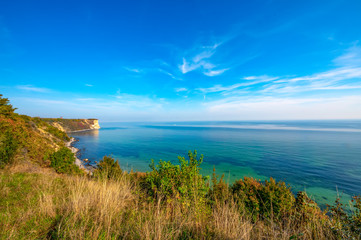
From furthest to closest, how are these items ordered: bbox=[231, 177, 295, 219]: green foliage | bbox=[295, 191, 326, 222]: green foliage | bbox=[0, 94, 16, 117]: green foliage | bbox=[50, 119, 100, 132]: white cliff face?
bbox=[50, 119, 100, 132]: white cliff face < bbox=[0, 94, 16, 117]: green foliage < bbox=[231, 177, 295, 219]: green foliage < bbox=[295, 191, 326, 222]: green foliage

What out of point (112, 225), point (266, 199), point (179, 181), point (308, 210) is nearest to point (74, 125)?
point (179, 181)

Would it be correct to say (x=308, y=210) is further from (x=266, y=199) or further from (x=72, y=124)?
(x=72, y=124)

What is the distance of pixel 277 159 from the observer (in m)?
26.4

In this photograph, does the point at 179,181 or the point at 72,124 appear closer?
the point at 179,181

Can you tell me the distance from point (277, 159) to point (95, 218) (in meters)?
32.3

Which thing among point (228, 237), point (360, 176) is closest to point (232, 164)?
point (360, 176)

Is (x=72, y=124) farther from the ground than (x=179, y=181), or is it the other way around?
(x=72, y=124)

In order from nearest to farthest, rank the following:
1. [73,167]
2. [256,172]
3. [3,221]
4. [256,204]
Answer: [3,221], [256,204], [73,167], [256,172]

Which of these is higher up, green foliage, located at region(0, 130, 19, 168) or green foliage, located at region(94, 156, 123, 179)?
green foliage, located at region(0, 130, 19, 168)

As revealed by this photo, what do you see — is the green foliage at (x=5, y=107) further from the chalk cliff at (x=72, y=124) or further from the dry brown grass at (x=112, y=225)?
the chalk cliff at (x=72, y=124)

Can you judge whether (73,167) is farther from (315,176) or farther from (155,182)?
(315,176)

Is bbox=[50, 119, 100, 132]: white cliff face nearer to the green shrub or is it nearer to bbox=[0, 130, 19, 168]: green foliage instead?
bbox=[0, 130, 19, 168]: green foliage

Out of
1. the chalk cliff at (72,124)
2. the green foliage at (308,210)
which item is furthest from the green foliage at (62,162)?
the chalk cliff at (72,124)

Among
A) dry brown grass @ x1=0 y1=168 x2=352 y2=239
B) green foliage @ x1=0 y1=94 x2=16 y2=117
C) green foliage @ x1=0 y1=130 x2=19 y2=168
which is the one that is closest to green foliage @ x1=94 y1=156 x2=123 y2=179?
dry brown grass @ x1=0 y1=168 x2=352 y2=239
